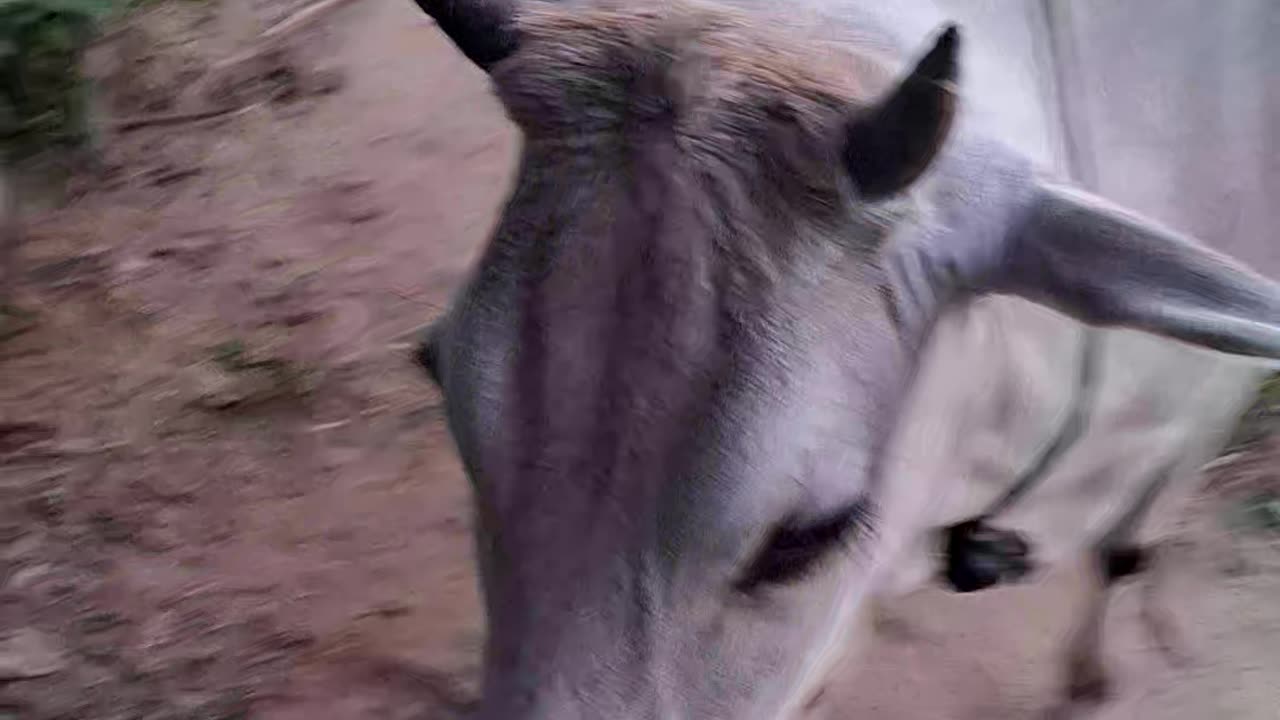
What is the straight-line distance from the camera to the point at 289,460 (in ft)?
11.2

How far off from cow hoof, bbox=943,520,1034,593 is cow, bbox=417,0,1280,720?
2.49 feet

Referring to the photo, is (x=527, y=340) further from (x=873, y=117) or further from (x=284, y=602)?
(x=284, y=602)

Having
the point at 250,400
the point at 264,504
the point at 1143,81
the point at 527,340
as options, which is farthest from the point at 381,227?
the point at 527,340

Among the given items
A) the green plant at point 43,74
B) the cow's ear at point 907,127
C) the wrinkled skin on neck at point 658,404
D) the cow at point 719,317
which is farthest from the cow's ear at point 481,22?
the green plant at point 43,74

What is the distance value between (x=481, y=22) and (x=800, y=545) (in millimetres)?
770

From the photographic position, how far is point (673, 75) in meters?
1.49

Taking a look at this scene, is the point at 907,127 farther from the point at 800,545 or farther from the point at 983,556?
the point at 983,556

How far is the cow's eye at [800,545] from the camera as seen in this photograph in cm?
151

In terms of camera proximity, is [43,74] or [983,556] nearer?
[983,556]

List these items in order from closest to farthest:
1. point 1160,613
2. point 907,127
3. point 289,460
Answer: point 907,127
point 1160,613
point 289,460

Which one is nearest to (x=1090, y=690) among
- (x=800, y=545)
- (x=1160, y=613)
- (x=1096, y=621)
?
(x=1096, y=621)

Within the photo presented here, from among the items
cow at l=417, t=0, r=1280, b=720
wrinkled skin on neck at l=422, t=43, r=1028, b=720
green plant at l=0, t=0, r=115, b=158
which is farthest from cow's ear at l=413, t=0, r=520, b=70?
green plant at l=0, t=0, r=115, b=158

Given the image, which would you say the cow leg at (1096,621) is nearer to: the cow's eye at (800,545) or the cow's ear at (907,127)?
the cow's eye at (800,545)

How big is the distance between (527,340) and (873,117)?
0.44 m
